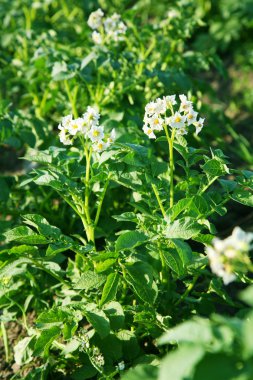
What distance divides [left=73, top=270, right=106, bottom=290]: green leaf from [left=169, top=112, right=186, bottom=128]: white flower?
476 millimetres

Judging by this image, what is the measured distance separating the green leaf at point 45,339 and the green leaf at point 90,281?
14 centimetres

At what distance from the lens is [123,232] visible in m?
1.61

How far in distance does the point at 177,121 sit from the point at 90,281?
0.52 m

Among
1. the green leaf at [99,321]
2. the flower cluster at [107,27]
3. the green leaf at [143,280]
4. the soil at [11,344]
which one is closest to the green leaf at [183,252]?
the green leaf at [143,280]

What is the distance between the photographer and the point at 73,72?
2.28m

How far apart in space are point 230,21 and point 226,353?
3536 millimetres

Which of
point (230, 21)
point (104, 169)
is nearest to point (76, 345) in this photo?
point (104, 169)

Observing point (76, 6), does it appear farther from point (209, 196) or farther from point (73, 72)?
point (209, 196)

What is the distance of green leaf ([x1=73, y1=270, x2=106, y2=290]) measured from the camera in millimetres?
1542

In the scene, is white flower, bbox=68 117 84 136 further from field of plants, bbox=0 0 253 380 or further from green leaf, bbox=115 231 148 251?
green leaf, bbox=115 231 148 251

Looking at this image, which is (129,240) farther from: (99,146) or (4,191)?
(4,191)

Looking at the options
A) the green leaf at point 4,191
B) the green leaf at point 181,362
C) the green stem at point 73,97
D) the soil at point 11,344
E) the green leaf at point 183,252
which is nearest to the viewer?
the green leaf at point 181,362

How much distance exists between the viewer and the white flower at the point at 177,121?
1539 mm

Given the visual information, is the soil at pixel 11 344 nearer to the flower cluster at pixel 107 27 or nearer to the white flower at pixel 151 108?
the white flower at pixel 151 108
